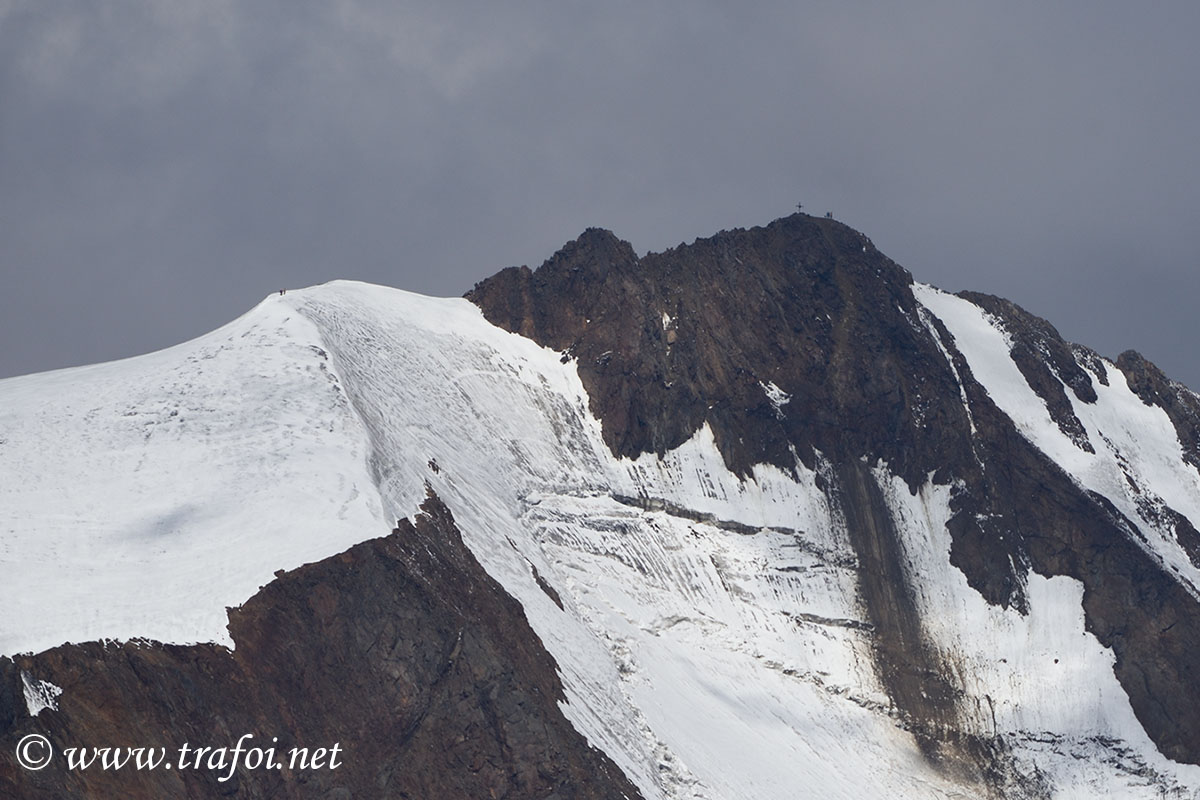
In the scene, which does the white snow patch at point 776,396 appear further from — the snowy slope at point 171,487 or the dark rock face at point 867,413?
the snowy slope at point 171,487

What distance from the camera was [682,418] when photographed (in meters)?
95.9

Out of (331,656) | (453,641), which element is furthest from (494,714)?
(331,656)

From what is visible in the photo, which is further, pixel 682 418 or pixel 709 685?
pixel 682 418

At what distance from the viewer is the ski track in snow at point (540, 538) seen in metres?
58.4

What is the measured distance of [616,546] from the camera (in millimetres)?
85125

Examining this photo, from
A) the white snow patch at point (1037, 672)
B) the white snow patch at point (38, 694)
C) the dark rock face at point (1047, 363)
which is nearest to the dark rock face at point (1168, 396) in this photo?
the dark rock face at point (1047, 363)

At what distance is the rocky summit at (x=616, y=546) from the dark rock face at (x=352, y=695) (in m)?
0.13

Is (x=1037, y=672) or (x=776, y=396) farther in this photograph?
(x=776, y=396)

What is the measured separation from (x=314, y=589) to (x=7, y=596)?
10.1 meters

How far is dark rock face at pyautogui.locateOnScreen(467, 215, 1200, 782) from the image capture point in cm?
9112

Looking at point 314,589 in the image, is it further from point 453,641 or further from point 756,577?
point 756,577
